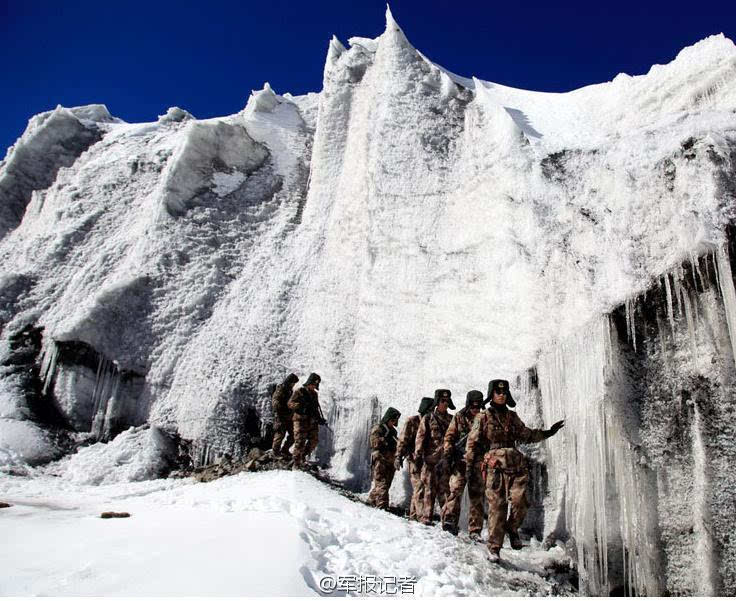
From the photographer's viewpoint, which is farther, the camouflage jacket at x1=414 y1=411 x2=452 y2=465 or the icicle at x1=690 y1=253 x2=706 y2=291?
the camouflage jacket at x1=414 y1=411 x2=452 y2=465

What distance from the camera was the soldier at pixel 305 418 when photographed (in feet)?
34.6

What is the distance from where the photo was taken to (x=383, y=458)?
951 centimetres

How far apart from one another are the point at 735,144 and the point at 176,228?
11.3 meters

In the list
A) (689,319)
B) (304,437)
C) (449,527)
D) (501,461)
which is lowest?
(449,527)

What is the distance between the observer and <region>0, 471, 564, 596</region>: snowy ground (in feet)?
15.0

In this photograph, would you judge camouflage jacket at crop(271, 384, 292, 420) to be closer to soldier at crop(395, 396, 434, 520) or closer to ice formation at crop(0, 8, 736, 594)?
ice formation at crop(0, 8, 736, 594)

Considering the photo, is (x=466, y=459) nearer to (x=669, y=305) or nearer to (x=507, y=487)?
(x=507, y=487)

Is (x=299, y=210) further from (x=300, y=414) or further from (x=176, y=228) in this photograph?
(x=300, y=414)

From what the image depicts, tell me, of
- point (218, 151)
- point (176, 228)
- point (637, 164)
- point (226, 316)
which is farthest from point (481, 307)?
point (218, 151)

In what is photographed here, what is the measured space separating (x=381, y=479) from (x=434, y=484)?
0.90m

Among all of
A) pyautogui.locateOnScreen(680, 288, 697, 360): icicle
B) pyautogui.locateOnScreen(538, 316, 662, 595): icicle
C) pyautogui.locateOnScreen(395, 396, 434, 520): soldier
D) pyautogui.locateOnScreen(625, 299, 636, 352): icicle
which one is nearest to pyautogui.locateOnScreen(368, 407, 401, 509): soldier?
pyautogui.locateOnScreen(395, 396, 434, 520): soldier

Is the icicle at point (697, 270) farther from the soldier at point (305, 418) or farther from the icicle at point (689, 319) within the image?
the soldier at point (305, 418)

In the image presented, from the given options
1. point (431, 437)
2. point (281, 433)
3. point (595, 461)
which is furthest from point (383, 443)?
point (595, 461)

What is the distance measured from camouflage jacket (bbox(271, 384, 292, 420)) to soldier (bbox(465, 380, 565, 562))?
13.3 feet
